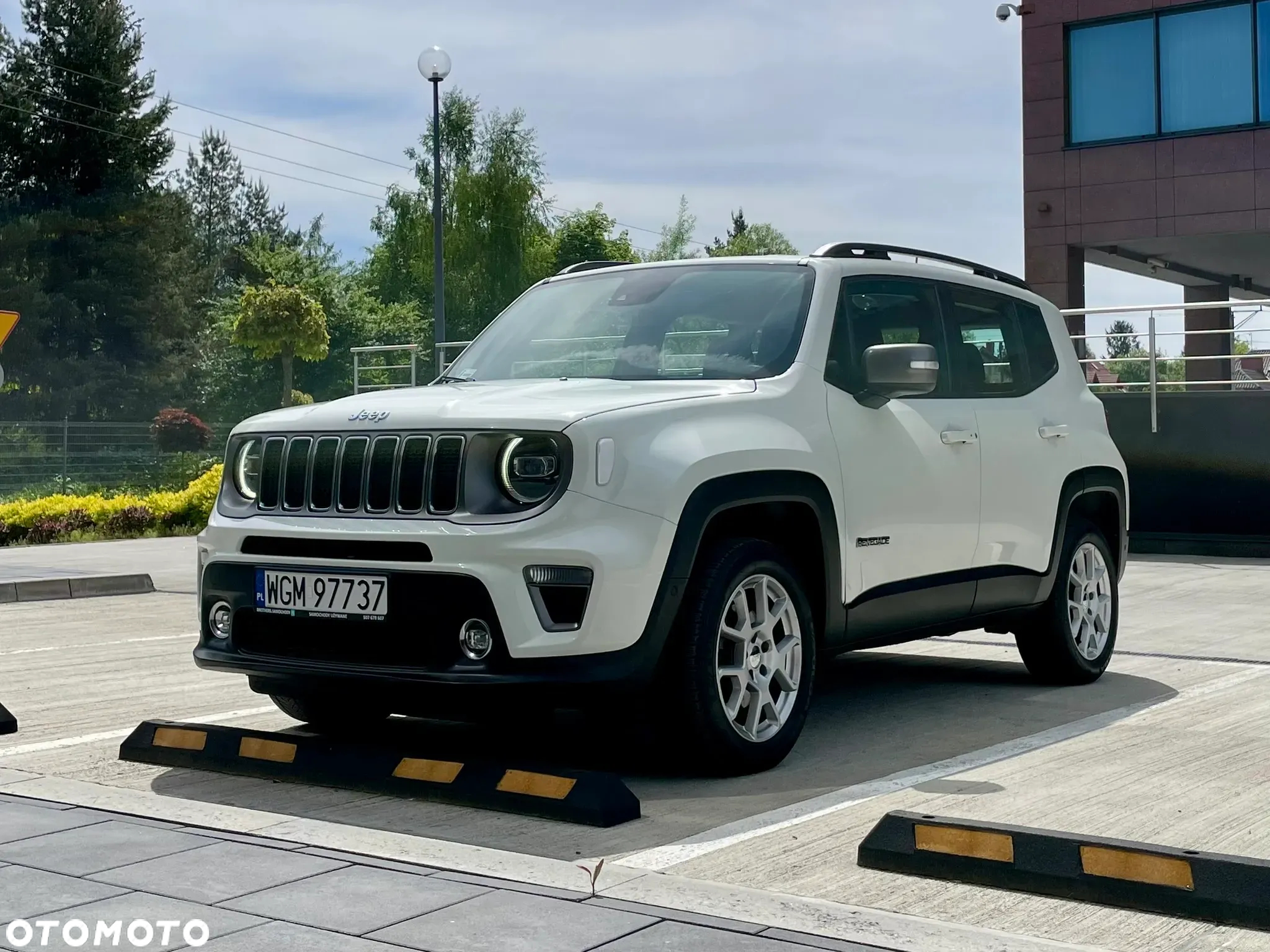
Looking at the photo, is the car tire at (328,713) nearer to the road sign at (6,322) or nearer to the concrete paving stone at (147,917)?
the concrete paving stone at (147,917)

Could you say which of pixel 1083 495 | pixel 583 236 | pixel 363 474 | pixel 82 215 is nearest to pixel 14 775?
pixel 363 474

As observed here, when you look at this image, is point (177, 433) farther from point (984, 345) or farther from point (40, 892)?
point (40, 892)

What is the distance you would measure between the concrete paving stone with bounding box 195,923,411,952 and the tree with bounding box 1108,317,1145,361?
A: 1567cm

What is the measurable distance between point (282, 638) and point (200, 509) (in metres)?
20.3

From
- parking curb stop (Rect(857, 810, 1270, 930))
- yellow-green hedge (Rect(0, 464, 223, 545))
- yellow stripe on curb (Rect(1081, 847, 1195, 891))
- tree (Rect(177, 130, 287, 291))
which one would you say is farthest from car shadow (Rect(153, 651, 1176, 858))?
tree (Rect(177, 130, 287, 291))

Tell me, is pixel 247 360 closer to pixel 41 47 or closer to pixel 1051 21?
pixel 41 47

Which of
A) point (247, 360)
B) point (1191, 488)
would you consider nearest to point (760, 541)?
point (1191, 488)

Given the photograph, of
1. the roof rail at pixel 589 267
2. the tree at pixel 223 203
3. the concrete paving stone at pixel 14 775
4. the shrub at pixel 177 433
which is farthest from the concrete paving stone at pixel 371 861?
the tree at pixel 223 203

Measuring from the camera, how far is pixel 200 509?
25266 millimetres

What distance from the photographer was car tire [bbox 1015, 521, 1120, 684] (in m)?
7.80

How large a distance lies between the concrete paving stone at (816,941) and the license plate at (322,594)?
2.05 meters

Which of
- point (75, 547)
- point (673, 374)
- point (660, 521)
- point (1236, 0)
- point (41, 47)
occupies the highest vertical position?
point (41, 47)

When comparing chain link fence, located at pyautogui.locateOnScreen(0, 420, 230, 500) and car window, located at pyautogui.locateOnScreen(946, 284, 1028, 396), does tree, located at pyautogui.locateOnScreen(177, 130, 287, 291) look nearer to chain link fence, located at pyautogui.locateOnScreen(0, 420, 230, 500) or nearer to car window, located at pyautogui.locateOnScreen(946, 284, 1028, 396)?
chain link fence, located at pyautogui.locateOnScreen(0, 420, 230, 500)

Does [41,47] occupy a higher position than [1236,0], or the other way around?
[41,47]
